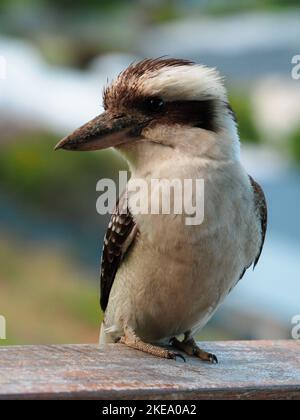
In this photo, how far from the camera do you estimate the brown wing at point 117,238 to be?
3.24 meters

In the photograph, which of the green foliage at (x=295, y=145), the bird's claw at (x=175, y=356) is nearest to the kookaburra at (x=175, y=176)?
the bird's claw at (x=175, y=356)

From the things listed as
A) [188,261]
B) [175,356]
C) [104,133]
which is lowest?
[175,356]

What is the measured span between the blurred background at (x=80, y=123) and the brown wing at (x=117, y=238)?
1104 mm

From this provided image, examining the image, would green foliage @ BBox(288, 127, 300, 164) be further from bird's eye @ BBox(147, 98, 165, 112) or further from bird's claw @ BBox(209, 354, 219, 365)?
bird's claw @ BBox(209, 354, 219, 365)

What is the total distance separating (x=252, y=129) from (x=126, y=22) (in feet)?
24.6

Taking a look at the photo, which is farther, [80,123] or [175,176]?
[80,123]

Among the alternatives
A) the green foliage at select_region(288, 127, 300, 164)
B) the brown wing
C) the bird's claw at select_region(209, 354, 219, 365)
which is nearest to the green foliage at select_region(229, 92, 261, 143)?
the green foliage at select_region(288, 127, 300, 164)

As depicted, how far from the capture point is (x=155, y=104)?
3.17 meters

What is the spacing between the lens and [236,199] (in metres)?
3.19

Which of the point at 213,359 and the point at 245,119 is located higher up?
the point at 245,119

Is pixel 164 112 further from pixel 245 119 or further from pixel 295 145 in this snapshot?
pixel 245 119

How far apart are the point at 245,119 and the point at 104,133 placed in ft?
30.4

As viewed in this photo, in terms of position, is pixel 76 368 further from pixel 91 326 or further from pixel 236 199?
pixel 91 326

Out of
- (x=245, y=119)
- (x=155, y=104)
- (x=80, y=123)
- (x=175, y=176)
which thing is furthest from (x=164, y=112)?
(x=245, y=119)
